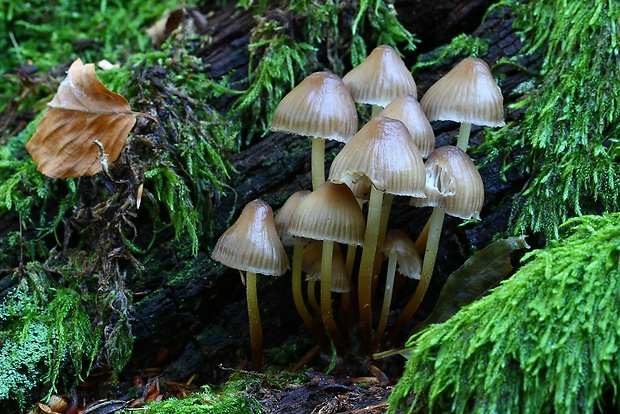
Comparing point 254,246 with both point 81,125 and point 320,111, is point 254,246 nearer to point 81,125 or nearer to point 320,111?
point 320,111

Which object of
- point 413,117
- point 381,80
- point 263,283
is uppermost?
point 381,80

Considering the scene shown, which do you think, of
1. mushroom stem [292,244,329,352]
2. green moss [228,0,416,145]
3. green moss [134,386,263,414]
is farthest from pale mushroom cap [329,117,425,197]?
green moss [228,0,416,145]

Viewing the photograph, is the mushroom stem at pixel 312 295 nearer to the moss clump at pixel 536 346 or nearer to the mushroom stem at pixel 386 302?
the mushroom stem at pixel 386 302

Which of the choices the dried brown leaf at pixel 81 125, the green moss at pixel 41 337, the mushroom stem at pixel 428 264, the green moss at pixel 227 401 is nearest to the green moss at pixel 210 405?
the green moss at pixel 227 401

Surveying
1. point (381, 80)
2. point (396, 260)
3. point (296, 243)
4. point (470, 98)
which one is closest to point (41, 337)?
point (296, 243)

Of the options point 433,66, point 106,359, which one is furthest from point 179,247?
point 433,66

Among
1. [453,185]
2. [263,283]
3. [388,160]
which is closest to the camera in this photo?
[388,160]

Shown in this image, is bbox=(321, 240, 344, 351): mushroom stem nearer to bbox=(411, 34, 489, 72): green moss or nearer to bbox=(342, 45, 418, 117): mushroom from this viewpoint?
bbox=(342, 45, 418, 117): mushroom

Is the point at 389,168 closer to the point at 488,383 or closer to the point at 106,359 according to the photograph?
the point at 488,383
